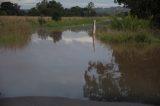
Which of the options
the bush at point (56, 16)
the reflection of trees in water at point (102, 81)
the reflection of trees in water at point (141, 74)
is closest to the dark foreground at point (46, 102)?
the reflection of trees in water at point (102, 81)

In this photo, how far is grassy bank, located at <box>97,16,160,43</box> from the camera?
79.7ft

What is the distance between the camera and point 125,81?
10539 mm

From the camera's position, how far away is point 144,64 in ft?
45.9

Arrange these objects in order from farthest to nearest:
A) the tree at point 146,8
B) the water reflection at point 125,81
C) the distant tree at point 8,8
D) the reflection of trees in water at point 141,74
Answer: the distant tree at point 8,8 < the tree at point 146,8 < the reflection of trees in water at point 141,74 < the water reflection at point 125,81

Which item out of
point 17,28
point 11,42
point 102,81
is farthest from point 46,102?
point 17,28

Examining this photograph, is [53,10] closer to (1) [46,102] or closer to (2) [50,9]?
(2) [50,9]

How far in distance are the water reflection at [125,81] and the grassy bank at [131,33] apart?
8721 millimetres

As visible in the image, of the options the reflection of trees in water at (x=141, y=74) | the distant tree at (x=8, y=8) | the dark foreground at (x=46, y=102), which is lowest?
the reflection of trees in water at (x=141, y=74)

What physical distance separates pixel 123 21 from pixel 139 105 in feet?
72.0

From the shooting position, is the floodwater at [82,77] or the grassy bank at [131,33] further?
the grassy bank at [131,33]

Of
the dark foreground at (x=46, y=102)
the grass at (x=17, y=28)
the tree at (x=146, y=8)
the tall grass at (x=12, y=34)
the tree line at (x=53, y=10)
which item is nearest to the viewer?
the dark foreground at (x=46, y=102)

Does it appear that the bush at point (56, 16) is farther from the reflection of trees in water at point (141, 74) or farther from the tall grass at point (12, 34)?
the reflection of trees in water at point (141, 74)

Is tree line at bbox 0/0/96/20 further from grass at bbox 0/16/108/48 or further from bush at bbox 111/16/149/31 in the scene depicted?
bush at bbox 111/16/149/31

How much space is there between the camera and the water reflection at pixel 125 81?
8.55 metres
